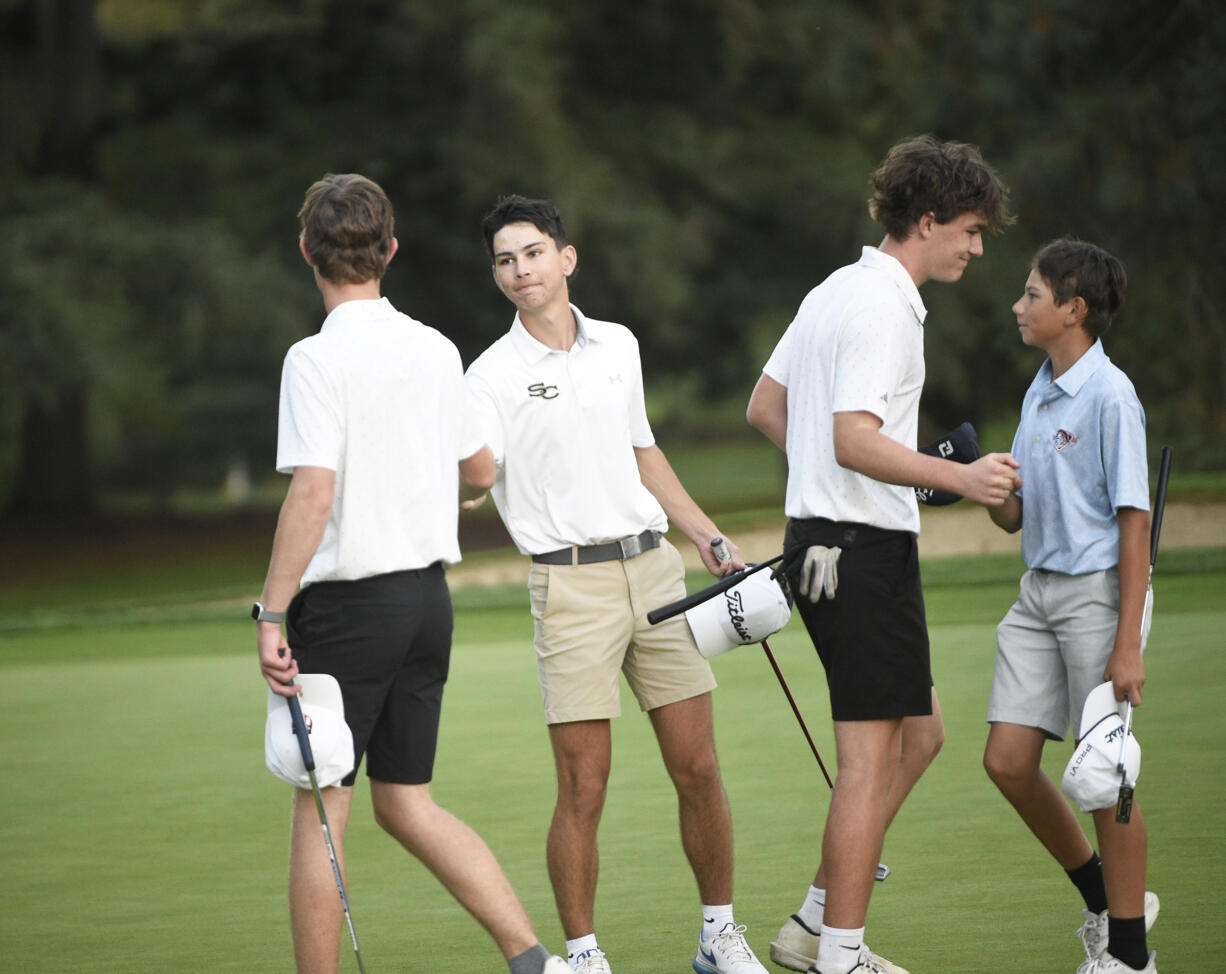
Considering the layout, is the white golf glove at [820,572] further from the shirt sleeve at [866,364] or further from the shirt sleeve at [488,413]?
the shirt sleeve at [488,413]

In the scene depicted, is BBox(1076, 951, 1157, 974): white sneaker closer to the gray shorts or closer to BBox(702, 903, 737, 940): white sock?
the gray shorts

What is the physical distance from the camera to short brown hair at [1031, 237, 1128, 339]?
3.55 meters

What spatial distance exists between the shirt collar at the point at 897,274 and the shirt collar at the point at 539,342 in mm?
695

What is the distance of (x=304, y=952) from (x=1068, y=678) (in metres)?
1.65

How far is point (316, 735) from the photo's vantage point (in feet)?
10.3

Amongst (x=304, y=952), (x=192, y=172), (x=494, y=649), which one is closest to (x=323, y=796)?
(x=304, y=952)

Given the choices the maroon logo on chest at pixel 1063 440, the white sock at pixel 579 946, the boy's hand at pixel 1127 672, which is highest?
the maroon logo on chest at pixel 1063 440

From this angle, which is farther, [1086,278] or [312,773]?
[1086,278]

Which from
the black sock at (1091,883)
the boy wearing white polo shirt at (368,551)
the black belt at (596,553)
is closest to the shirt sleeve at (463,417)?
the boy wearing white polo shirt at (368,551)

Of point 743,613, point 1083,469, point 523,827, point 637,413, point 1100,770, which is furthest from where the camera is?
point 523,827

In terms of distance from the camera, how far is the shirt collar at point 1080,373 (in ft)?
11.5

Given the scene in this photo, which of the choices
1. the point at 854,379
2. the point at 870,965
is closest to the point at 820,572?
the point at 854,379

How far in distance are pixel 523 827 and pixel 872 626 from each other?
1747mm

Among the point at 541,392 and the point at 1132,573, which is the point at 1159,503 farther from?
Result: the point at 541,392
